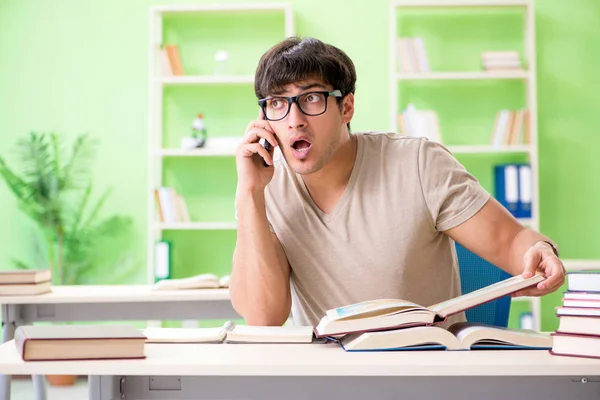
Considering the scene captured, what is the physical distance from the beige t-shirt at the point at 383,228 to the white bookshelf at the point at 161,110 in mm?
2735

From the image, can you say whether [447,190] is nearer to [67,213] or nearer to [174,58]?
[174,58]

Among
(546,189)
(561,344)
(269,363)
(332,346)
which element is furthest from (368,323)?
(546,189)

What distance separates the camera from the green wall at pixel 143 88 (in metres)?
4.82

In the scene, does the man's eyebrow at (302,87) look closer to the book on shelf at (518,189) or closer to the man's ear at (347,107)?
the man's ear at (347,107)

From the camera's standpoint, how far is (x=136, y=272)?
497cm

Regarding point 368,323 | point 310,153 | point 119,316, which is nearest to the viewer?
point 368,323

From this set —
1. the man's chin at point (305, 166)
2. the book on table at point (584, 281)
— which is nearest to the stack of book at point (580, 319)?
the book on table at point (584, 281)

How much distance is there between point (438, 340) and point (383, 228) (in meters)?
0.54

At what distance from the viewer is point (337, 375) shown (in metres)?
1.27

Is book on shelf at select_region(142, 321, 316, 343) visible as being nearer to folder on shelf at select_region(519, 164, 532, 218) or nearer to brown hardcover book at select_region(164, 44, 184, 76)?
folder on shelf at select_region(519, 164, 532, 218)

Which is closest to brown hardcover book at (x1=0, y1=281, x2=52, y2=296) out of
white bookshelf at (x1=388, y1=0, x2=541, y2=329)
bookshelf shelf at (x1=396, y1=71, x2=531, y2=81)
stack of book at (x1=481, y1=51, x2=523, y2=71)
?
white bookshelf at (x1=388, y1=0, x2=541, y2=329)

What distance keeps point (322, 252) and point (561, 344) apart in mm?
702

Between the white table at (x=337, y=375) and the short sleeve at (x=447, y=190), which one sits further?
the short sleeve at (x=447, y=190)

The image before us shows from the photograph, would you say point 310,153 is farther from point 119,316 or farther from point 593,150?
point 593,150
